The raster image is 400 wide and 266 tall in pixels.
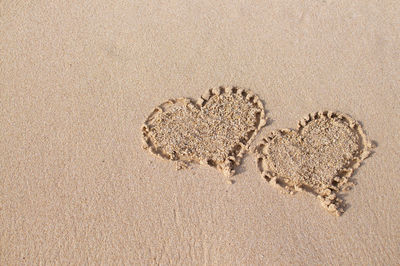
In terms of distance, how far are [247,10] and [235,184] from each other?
162cm

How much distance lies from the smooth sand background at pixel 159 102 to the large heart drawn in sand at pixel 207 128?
0.27 feet

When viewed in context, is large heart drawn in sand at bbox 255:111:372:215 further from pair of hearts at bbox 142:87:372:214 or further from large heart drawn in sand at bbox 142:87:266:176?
large heart drawn in sand at bbox 142:87:266:176

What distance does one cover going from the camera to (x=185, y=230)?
91.4 inches

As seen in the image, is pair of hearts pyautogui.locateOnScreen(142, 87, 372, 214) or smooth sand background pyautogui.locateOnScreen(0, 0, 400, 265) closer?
smooth sand background pyautogui.locateOnScreen(0, 0, 400, 265)

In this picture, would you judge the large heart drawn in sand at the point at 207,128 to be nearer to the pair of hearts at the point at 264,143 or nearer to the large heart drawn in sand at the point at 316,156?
the pair of hearts at the point at 264,143

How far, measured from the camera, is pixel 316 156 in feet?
8.19

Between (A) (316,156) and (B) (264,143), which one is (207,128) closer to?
(B) (264,143)

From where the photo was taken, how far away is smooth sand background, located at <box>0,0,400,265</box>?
7.52 feet

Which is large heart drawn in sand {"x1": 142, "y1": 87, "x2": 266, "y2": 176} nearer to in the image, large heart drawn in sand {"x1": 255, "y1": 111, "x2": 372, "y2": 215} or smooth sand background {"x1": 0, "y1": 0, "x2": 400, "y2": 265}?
smooth sand background {"x1": 0, "y1": 0, "x2": 400, "y2": 265}

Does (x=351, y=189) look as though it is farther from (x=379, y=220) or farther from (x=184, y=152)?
(x=184, y=152)

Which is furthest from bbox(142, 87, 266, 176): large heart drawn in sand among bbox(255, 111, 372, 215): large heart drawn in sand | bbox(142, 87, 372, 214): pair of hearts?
bbox(255, 111, 372, 215): large heart drawn in sand

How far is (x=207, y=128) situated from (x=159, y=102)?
0.45 meters

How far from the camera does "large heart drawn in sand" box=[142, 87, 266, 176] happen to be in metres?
2.49

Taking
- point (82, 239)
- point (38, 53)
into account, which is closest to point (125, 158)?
point (82, 239)
